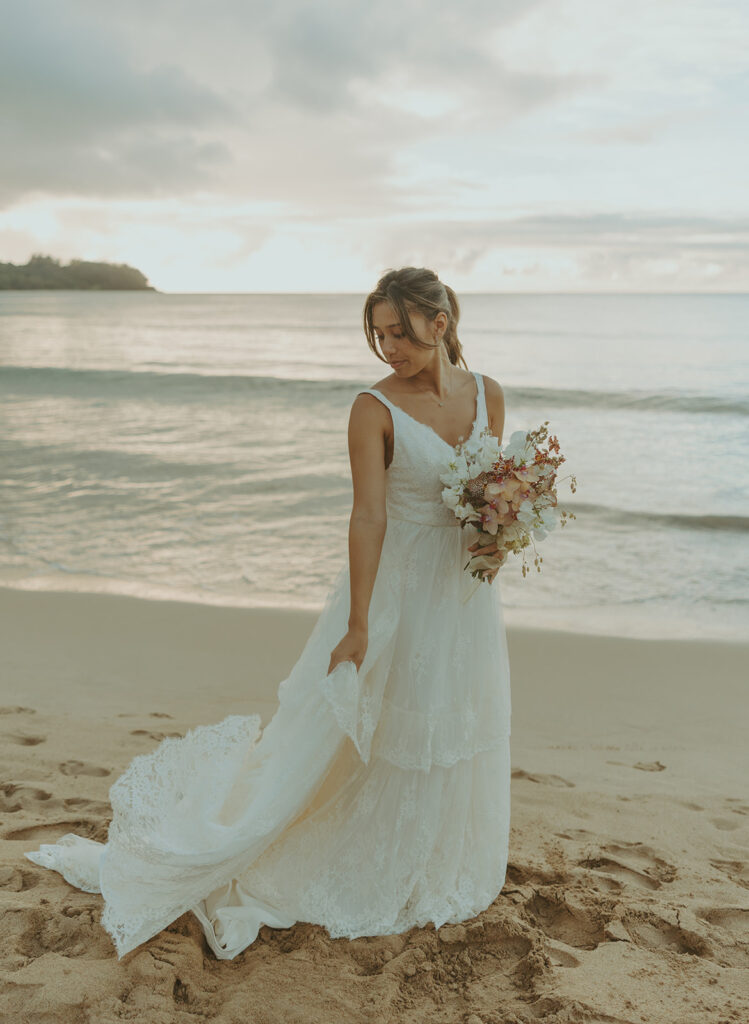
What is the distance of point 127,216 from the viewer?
184 ft

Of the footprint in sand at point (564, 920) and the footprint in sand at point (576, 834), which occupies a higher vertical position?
the footprint in sand at point (564, 920)

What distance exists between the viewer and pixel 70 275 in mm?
106438

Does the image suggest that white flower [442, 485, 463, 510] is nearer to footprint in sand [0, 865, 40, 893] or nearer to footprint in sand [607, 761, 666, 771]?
footprint in sand [0, 865, 40, 893]

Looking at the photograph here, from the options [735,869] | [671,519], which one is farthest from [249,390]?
[735,869]

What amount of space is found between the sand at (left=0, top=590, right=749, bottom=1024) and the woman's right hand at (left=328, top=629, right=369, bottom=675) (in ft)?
3.12

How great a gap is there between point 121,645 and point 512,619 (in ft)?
10.4

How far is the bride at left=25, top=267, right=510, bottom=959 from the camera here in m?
2.77

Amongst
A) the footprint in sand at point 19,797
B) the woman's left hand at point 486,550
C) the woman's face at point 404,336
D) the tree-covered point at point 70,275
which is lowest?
the footprint in sand at point 19,797

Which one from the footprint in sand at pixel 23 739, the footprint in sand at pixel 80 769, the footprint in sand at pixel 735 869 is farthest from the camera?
the footprint in sand at pixel 23 739

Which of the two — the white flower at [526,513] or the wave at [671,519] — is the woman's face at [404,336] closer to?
the white flower at [526,513]

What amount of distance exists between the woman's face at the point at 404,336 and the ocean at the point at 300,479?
451cm

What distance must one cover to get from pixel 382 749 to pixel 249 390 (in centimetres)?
2187

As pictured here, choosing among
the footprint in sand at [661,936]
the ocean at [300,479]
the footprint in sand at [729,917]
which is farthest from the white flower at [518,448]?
the ocean at [300,479]

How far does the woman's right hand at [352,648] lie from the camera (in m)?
2.79
